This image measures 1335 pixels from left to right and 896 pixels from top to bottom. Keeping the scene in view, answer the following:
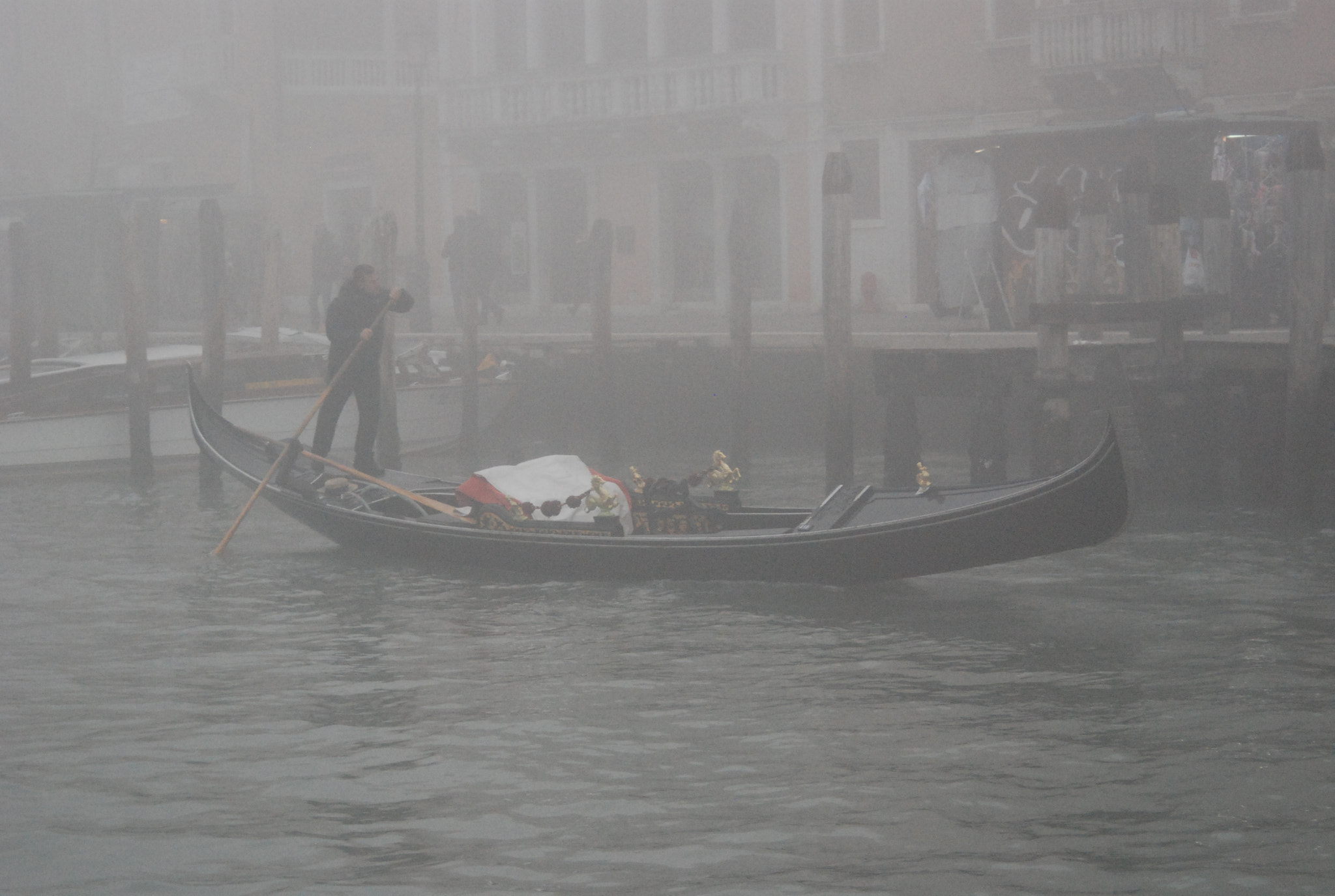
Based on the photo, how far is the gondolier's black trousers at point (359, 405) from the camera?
1088cm

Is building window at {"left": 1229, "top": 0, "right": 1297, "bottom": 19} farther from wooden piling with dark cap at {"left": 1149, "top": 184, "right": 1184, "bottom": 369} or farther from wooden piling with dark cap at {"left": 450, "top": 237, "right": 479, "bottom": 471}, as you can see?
wooden piling with dark cap at {"left": 450, "top": 237, "right": 479, "bottom": 471}

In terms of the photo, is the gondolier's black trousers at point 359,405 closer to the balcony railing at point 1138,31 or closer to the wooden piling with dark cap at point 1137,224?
the wooden piling with dark cap at point 1137,224

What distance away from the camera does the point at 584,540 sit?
340 inches

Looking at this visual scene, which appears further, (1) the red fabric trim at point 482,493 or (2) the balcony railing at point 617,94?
(2) the balcony railing at point 617,94

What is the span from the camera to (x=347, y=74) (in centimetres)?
2612

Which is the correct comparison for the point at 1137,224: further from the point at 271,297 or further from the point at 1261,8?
the point at 271,297

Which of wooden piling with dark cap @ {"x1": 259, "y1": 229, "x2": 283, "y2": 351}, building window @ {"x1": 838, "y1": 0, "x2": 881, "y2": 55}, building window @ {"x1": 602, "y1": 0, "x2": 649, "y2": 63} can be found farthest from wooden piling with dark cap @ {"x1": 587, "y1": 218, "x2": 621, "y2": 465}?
building window @ {"x1": 602, "y1": 0, "x2": 649, "y2": 63}

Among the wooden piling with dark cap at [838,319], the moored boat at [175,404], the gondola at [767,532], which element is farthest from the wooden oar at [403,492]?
the moored boat at [175,404]

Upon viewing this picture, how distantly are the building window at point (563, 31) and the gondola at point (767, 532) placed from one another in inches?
596

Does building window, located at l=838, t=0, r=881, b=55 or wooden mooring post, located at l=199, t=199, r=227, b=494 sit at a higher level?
building window, located at l=838, t=0, r=881, b=55

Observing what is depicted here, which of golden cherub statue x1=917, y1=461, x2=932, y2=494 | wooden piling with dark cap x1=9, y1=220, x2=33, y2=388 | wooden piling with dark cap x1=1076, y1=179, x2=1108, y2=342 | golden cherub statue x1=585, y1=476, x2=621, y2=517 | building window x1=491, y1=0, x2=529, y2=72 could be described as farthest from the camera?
building window x1=491, y1=0, x2=529, y2=72

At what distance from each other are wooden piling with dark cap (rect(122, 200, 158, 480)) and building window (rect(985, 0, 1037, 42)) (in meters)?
10.6

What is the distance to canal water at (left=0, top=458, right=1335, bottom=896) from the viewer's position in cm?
488

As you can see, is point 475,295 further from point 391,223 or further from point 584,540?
point 584,540
